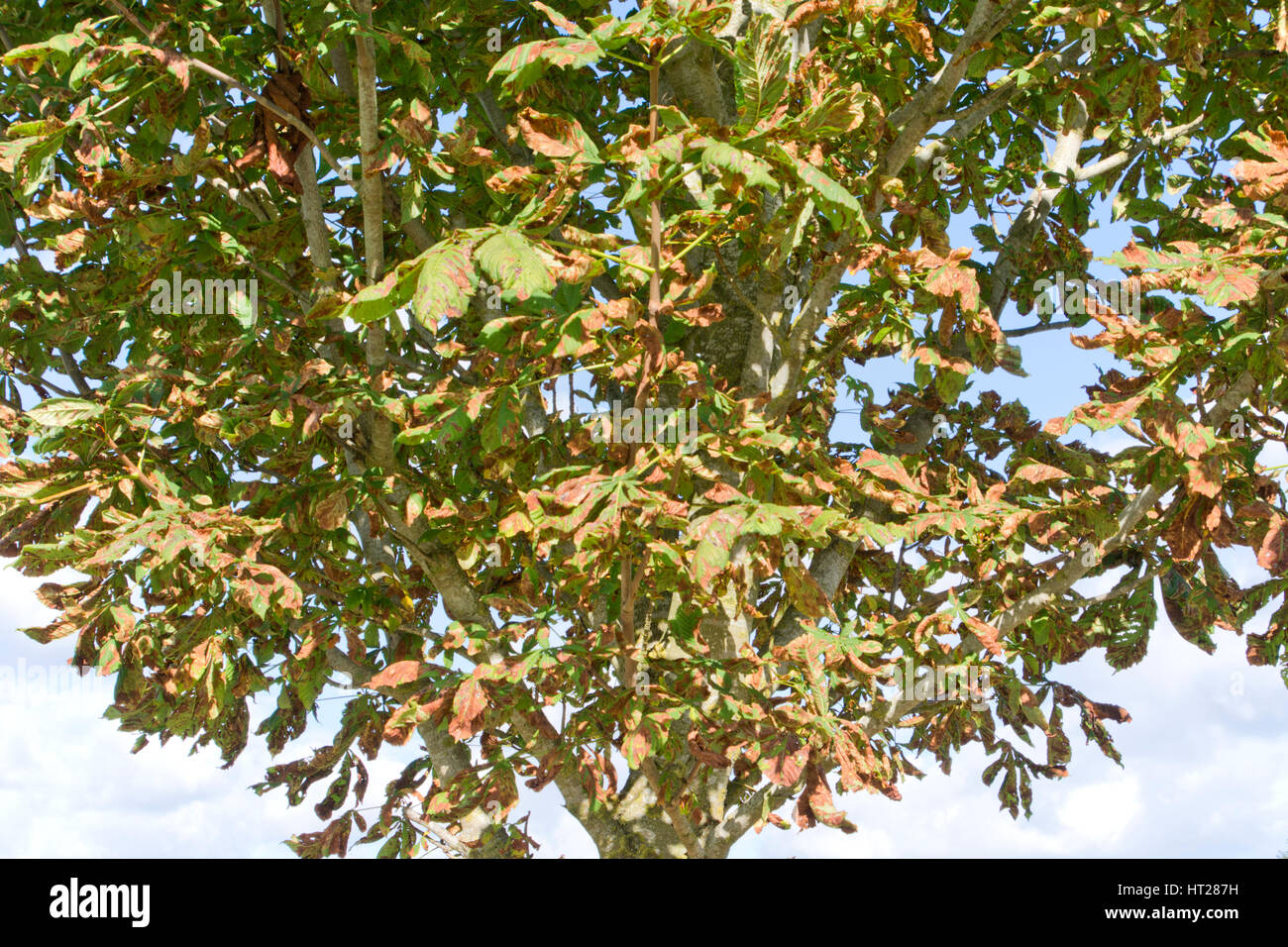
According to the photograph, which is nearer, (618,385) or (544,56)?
(544,56)

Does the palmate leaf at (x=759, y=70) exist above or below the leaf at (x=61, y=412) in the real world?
above

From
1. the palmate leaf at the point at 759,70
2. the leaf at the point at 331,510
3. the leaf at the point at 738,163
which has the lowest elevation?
the leaf at the point at 331,510

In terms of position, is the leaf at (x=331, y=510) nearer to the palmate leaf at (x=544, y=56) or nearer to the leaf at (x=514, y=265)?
the leaf at (x=514, y=265)

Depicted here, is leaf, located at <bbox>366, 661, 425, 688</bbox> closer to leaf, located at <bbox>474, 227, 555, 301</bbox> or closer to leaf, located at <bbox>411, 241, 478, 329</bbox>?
leaf, located at <bbox>411, 241, 478, 329</bbox>

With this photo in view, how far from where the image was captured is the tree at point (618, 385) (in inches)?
153

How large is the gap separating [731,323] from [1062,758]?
2.97 metres

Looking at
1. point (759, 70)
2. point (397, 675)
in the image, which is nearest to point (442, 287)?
point (759, 70)

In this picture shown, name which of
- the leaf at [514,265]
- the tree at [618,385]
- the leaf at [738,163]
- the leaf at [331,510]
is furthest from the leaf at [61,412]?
the leaf at [738,163]

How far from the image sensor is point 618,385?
18.4 feet

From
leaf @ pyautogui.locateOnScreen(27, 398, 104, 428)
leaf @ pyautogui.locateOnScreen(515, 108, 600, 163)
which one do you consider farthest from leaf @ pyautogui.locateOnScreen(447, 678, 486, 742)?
leaf @ pyautogui.locateOnScreen(515, 108, 600, 163)

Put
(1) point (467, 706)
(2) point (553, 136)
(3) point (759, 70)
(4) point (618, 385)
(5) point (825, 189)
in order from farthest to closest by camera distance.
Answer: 1. (4) point (618, 385)
2. (1) point (467, 706)
3. (2) point (553, 136)
4. (3) point (759, 70)
5. (5) point (825, 189)

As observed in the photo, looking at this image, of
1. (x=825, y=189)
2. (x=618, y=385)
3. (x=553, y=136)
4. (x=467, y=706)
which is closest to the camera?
(x=825, y=189)

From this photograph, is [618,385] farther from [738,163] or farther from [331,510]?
[738,163]
